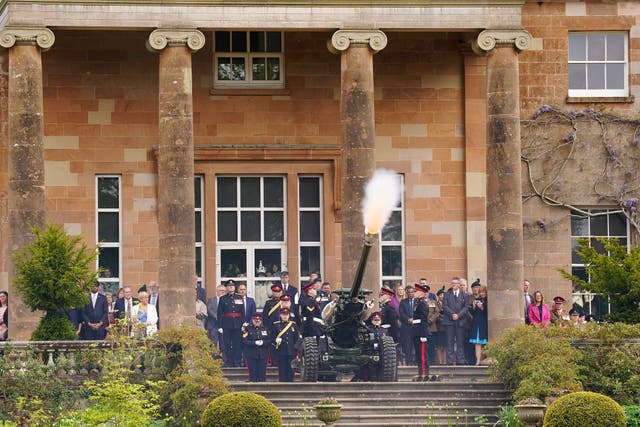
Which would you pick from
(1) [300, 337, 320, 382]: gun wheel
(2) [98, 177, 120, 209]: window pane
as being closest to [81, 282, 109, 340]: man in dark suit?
(1) [300, 337, 320, 382]: gun wheel

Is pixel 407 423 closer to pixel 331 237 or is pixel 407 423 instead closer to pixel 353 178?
pixel 353 178

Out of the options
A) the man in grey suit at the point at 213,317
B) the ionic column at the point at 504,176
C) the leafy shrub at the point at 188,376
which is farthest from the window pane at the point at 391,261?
the leafy shrub at the point at 188,376

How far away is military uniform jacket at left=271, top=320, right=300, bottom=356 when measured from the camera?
3638 cm

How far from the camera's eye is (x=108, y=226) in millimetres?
42812

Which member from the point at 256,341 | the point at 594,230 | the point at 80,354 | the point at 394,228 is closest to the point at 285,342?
the point at 256,341

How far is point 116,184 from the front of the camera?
42.9 metres

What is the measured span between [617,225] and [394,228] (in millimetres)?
5167

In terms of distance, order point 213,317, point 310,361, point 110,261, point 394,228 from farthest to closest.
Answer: point 394,228, point 110,261, point 213,317, point 310,361

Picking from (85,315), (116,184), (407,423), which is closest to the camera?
(407,423)

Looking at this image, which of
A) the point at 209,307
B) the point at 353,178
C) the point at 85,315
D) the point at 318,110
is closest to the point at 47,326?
the point at 85,315

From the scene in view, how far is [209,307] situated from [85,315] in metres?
2.93

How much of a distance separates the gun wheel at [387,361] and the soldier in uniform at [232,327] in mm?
3819

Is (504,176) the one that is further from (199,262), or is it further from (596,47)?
(199,262)

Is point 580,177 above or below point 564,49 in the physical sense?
below
